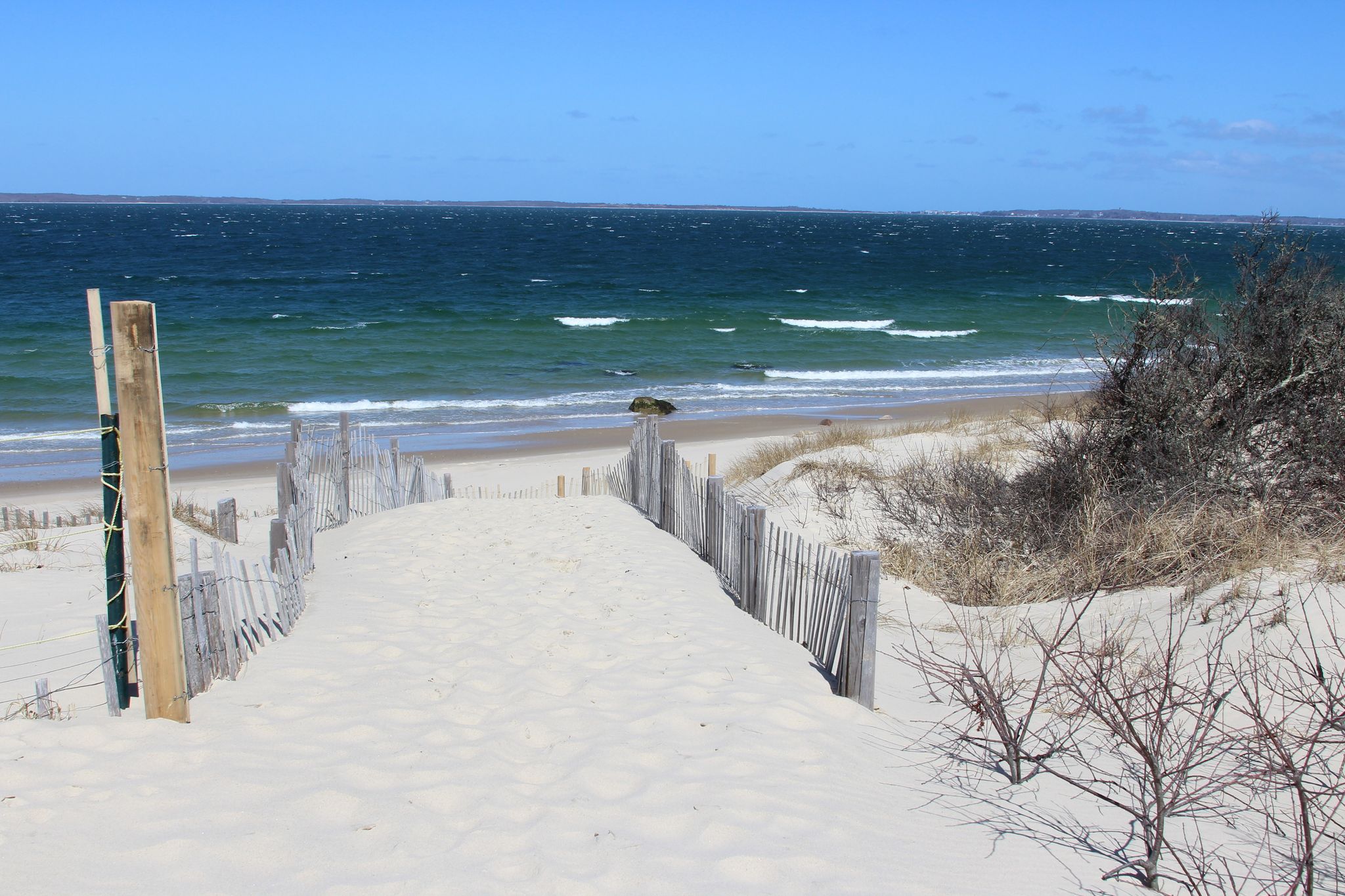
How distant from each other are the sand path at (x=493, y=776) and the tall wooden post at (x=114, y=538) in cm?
26

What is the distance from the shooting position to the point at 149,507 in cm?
409

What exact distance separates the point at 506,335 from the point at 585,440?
13881 millimetres

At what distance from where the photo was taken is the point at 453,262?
5900cm

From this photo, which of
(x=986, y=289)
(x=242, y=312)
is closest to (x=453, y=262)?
(x=242, y=312)

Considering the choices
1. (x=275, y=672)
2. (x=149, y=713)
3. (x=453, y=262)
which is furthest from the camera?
(x=453, y=262)

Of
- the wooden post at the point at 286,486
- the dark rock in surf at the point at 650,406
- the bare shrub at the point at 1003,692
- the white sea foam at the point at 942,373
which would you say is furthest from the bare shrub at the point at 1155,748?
the white sea foam at the point at 942,373

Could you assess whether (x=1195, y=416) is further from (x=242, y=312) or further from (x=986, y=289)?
(x=986, y=289)

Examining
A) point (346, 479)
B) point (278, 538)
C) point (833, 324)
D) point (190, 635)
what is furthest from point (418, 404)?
point (833, 324)

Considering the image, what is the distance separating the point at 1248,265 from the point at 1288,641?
181 inches

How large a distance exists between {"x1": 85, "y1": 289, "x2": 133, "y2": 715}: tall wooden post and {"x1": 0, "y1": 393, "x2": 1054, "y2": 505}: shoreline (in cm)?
1053

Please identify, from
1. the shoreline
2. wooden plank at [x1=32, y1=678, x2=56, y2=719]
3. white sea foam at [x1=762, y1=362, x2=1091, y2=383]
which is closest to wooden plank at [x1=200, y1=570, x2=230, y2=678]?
wooden plank at [x1=32, y1=678, x2=56, y2=719]

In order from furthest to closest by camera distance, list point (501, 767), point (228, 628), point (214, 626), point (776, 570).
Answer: point (776, 570) → point (228, 628) → point (214, 626) → point (501, 767)

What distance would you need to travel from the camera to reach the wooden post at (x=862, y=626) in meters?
5.19

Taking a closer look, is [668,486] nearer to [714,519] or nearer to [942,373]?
[714,519]
